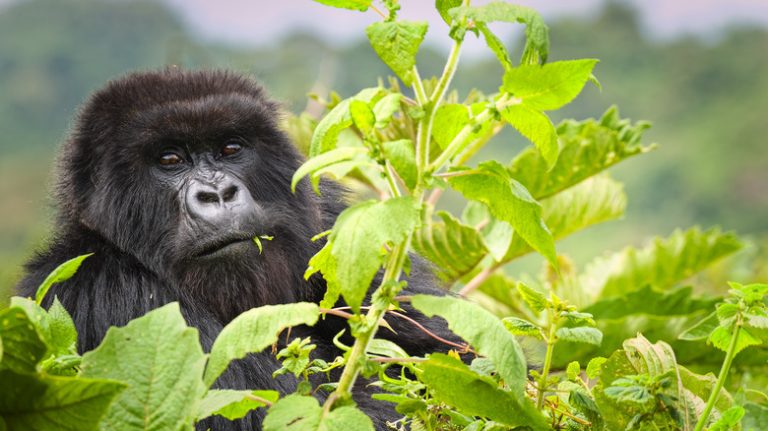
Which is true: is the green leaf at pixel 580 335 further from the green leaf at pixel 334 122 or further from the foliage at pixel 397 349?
the green leaf at pixel 334 122

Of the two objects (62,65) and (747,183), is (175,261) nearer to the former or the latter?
(747,183)

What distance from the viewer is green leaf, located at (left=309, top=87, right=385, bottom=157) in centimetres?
159

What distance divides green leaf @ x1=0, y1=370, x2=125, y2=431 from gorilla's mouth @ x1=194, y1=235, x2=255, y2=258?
153cm

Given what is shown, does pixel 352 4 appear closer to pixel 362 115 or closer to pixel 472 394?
pixel 362 115

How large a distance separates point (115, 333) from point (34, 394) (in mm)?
145

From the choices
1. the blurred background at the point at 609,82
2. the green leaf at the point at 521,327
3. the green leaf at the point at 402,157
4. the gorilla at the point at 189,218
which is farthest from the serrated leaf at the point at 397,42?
the blurred background at the point at 609,82

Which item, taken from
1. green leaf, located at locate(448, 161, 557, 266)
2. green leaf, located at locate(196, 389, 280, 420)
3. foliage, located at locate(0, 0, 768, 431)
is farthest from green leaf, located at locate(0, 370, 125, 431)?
green leaf, located at locate(448, 161, 557, 266)

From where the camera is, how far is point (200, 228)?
117 inches

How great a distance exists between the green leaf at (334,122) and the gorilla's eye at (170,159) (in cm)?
164

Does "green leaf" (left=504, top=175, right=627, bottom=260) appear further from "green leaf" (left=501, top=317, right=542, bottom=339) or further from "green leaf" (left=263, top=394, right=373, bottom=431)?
"green leaf" (left=263, top=394, right=373, bottom=431)

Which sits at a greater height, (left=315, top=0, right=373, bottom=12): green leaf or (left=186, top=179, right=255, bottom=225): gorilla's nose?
(left=315, top=0, right=373, bottom=12): green leaf

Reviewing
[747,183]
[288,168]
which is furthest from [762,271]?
[747,183]

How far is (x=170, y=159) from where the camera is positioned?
10.6 feet

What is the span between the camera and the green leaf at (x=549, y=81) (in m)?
1.54
